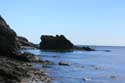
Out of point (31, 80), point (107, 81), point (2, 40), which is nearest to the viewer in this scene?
point (31, 80)

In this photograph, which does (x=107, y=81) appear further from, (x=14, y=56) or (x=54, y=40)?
(x=54, y=40)

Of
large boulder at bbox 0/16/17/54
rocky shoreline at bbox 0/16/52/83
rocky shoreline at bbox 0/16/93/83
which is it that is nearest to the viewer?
rocky shoreline at bbox 0/16/93/83

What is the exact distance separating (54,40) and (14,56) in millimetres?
132248

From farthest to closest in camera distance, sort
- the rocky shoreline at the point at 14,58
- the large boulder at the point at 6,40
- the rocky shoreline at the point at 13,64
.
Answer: the large boulder at the point at 6,40 → the rocky shoreline at the point at 14,58 → the rocky shoreline at the point at 13,64

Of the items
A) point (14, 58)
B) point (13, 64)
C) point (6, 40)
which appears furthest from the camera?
point (14, 58)

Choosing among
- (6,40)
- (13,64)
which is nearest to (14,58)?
(6,40)

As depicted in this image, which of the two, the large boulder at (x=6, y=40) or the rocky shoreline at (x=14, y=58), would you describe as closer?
the rocky shoreline at (x=14, y=58)

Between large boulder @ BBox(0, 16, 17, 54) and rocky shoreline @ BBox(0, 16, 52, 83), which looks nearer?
rocky shoreline @ BBox(0, 16, 52, 83)

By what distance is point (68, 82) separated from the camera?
4934 cm

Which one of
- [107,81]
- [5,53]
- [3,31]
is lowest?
[107,81]

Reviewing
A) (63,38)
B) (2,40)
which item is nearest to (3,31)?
(2,40)

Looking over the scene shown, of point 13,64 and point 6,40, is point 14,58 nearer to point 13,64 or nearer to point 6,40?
point 6,40

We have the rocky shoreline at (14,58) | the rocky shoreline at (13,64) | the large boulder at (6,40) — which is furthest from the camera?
the large boulder at (6,40)

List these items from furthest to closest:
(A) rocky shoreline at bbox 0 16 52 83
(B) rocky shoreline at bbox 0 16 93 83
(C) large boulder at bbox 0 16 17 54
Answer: (C) large boulder at bbox 0 16 17 54, (A) rocky shoreline at bbox 0 16 52 83, (B) rocky shoreline at bbox 0 16 93 83
